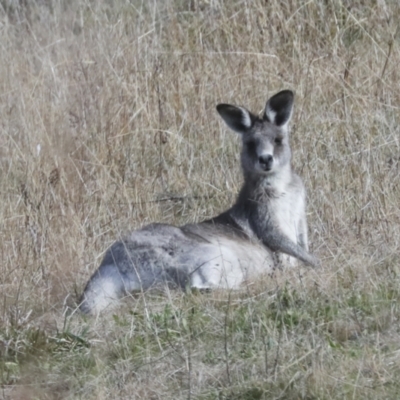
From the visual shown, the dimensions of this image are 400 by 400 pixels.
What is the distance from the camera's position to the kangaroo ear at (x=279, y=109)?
701cm

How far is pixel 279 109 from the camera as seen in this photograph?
7105mm

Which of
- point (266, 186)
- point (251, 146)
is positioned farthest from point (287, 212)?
point (251, 146)

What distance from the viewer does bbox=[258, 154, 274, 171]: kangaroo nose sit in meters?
6.92

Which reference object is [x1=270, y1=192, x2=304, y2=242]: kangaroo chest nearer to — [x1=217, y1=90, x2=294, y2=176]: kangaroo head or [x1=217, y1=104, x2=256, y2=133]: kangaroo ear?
[x1=217, y1=90, x2=294, y2=176]: kangaroo head

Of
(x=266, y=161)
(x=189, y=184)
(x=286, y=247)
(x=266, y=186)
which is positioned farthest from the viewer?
A: (x=189, y=184)

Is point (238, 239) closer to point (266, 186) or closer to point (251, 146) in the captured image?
point (266, 186)

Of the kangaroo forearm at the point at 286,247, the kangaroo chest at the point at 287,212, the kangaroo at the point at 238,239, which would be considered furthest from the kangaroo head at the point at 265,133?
the kangaroo forearm at the point at 286,247

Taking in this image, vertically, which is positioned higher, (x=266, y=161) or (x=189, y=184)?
(x=266, y=161)

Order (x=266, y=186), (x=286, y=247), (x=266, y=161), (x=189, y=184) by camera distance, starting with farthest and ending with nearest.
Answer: (x=189, y=184) → (x=266, y=186) → (x=266, y=161) → (x=286, y=247)

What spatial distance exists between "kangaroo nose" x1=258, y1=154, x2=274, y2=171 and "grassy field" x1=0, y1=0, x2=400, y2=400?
0.55 metres

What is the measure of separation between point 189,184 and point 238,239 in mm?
1211

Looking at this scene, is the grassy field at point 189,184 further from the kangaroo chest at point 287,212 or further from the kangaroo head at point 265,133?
the kangaroo head at point 265,133

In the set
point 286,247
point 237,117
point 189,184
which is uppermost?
point 237,117

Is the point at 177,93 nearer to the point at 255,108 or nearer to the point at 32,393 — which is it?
the point at 255,108
